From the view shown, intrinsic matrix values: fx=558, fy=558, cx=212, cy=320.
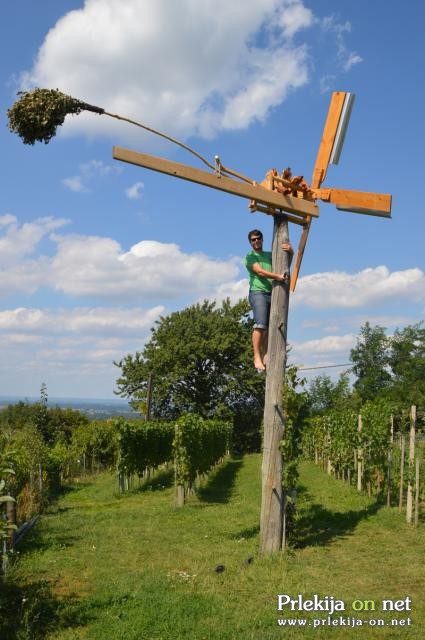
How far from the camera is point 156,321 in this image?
125 feet

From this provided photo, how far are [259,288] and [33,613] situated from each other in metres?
4.54

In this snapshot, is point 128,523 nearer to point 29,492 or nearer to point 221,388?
point 29,492

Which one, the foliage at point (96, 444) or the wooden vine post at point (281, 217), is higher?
the wooden vine post at point (281, 217)

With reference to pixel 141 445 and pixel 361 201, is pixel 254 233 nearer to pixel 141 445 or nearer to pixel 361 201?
pixel 361 201

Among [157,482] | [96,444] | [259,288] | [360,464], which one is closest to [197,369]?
[96,444]

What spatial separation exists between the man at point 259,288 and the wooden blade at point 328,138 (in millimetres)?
1043

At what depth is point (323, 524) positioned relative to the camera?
8.66 m

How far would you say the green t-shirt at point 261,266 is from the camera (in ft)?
24.3

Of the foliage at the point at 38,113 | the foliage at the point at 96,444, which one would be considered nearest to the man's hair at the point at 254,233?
the foliage at the point at 38,113

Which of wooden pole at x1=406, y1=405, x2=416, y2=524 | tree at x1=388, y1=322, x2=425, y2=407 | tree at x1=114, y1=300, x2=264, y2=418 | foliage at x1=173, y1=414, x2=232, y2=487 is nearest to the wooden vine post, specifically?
wooden pole at x1=406, y1=405, x2=416, y2=524

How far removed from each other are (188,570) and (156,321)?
32091 mm

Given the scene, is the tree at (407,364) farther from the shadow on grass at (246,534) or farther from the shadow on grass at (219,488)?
the shadow on grass at (246,534)

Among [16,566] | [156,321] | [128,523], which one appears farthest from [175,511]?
[156,321]

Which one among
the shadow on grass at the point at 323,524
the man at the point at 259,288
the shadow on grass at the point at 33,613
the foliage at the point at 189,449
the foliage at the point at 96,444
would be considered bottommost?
the foliage at the point at 96,444
